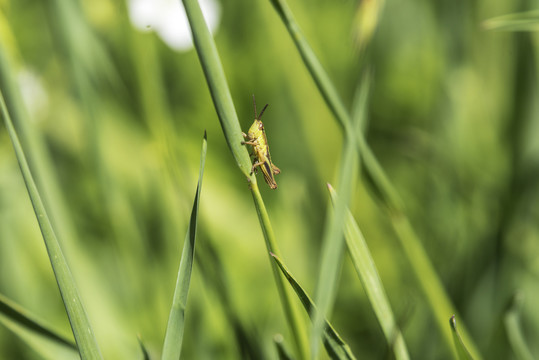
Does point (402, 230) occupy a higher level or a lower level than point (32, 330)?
higher

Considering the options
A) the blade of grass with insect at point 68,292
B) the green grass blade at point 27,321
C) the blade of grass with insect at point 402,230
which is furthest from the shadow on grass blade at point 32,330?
the blade of grass with insect at point 402,230

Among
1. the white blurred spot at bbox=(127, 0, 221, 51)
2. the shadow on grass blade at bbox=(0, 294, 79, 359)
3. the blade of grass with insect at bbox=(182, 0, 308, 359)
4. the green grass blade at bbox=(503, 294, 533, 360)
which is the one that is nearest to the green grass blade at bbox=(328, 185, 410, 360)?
the blade of grass with insect at bbox=(182, 0, 308, 359)

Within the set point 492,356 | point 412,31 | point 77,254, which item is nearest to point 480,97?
point 412,31

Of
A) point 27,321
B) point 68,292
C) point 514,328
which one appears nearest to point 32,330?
point 27,321

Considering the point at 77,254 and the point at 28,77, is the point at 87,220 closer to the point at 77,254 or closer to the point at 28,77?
the point at 77,254

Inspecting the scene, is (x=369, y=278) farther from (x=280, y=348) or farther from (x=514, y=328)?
(x=514, y=328)

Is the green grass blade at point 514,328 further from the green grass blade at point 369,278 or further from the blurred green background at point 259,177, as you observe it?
the green grass blade at point 369,278

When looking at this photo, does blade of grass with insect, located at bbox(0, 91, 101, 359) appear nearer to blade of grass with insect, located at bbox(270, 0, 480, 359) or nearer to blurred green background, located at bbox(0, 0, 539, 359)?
blurred green background, located at bbox(0, 0, 539, 359)

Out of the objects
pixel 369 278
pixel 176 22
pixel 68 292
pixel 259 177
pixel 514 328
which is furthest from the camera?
pixel 176 22
